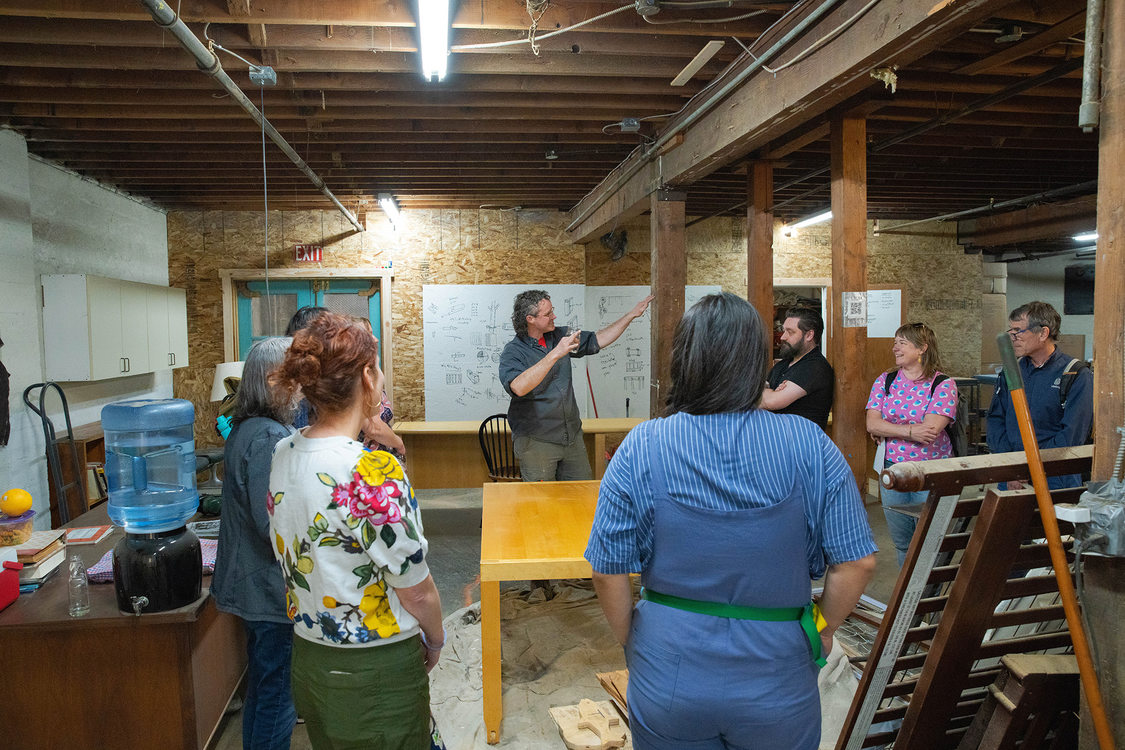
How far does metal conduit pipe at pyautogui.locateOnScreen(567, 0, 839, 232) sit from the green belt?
2.14 m

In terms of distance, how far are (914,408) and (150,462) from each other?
3541 millimetres

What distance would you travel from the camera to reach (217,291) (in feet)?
24.9

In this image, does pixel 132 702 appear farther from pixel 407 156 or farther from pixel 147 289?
pixel 147 289

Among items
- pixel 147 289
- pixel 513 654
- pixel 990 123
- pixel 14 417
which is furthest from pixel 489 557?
pixel 147 289

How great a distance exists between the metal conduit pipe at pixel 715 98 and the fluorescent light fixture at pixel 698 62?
0.50 ft

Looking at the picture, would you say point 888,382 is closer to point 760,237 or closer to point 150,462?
point 760,237

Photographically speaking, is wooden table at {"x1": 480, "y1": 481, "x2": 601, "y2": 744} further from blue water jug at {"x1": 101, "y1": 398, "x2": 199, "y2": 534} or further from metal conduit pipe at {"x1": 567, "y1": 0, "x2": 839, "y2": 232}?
metal conduit pipe at {"x1": 567, "y1": 0, "x2": 839, "y2": 232}

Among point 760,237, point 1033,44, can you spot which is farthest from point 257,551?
point 1033,44

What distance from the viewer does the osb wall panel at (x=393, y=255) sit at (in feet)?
24.8

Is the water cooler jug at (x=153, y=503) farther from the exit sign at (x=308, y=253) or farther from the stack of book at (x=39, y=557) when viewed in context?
the exit sign at (x=308, y=253)

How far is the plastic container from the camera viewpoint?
2553mm

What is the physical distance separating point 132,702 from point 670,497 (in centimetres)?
212

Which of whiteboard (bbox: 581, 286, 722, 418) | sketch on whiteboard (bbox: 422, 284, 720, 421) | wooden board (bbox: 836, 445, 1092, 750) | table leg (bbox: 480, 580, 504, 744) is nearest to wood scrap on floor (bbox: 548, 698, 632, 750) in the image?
table leg (bbox: 480, 580, 504, 744)

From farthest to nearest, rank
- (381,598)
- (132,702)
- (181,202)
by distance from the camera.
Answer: (181,202)
(132,702)
(381,598)
